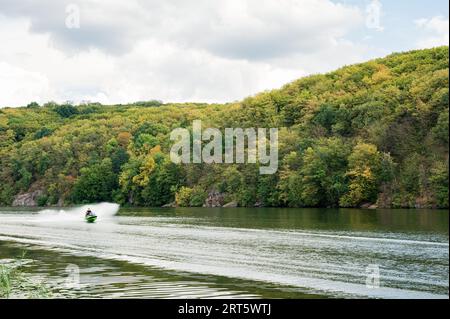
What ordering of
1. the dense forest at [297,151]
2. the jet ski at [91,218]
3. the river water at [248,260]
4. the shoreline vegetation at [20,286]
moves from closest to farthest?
the shoreline vegetation at [20,286] → the river water at [248,260] → the jet ski at [91,218] → the dense forest at [297,151]

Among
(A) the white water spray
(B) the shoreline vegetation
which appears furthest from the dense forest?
(B) the shoreline vegetation

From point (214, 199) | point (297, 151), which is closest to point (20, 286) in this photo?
point (297, 151)

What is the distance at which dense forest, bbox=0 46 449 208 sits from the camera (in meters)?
93.4

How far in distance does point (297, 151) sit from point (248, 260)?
7880cm

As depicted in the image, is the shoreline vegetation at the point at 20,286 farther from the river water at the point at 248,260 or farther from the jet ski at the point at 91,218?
the jet ski at the point at 91,218

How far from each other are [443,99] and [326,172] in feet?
73.4

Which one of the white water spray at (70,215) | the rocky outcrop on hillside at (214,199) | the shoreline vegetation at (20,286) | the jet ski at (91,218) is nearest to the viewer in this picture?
the shoreline vegetation at (20,286)

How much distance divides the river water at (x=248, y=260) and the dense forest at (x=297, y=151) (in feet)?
83.3

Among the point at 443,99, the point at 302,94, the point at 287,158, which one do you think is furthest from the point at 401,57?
Result: the point at 443,99

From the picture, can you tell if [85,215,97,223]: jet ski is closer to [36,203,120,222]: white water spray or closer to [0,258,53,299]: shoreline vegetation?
[36,203,120,222]: white water spray

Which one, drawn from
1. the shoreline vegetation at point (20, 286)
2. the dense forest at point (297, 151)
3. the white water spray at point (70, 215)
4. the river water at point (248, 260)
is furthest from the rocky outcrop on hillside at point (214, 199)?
the shoreline vegetation at point (20, 286)

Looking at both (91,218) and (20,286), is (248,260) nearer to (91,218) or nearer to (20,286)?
(20,286)

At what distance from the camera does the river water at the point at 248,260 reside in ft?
93.5
